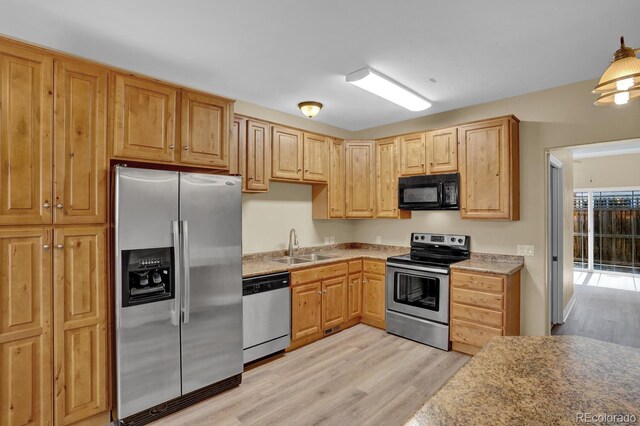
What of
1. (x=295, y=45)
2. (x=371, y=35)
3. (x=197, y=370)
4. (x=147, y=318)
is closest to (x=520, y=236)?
(x=371, y=35)

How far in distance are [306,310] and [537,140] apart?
3.06m

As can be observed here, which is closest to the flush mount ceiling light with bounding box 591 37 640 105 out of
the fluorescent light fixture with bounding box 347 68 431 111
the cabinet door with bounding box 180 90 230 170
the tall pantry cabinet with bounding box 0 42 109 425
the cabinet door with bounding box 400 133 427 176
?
the fluorescent light fixture with bounding box 347 68 431 111

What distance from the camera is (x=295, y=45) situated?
2.48 metres

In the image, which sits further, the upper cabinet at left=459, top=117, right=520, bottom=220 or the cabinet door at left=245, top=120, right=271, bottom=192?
the cabinet door at left=245, top=120, right=271, bottom=192

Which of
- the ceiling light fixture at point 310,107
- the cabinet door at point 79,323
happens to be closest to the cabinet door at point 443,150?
the ceiling light fixture at point 310,107

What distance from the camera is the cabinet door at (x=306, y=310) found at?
353 cm

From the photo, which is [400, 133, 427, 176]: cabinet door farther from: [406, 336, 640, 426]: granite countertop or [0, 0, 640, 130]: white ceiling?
[406, 336, 640, 426]: granite countertop

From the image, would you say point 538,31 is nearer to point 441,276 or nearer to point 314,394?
point 441,276

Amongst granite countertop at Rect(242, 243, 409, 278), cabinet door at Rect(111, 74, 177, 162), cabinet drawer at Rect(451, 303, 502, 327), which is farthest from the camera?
granite countertop at Rect(242, 243, 409, 278)

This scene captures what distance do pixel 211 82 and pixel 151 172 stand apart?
123cm

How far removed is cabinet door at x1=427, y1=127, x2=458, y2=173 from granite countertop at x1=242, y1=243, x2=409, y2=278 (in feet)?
4.18

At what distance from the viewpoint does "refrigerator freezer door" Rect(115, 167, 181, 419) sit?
7.51ft

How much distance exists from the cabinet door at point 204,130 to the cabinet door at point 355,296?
2.18 meters

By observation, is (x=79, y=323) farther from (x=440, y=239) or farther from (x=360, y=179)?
(x=440, y=239)
